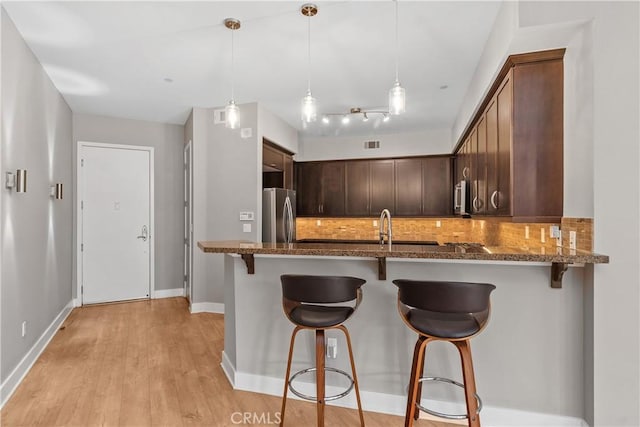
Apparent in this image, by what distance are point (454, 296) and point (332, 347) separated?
1061 mm

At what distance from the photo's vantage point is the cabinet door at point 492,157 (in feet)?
9.21

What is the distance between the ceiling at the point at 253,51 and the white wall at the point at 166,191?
0.65 m

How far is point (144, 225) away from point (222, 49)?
3.28 metres

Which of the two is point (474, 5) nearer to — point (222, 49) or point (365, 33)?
point (365, 33)

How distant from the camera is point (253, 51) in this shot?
310 centimetres

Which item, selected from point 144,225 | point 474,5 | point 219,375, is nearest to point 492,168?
point 474,5

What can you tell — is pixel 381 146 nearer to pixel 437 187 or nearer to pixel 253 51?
pixel 437 187

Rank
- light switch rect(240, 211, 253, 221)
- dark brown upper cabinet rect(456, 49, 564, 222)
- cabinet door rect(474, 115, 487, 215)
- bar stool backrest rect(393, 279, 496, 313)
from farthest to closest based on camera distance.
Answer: light switch rect(240, 211, 253, 221), cabinet door rect(474, 115, 487, 215), dark brown upper cabinet rect(456, 49, 564, 222), bar stool backrest rect(393, 279, 496, 313)

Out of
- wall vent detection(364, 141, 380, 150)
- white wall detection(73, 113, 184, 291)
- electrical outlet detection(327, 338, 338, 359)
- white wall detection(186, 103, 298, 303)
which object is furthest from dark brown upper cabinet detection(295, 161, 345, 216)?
electrical outlet detection(327, 338, 338, 359)

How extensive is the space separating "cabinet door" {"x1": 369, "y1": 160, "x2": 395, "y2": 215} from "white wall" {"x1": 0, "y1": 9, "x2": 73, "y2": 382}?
4368 mm

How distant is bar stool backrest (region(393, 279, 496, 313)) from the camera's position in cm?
173

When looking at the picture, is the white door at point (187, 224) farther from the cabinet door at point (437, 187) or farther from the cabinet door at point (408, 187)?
the cabinet door at point (437, 187)

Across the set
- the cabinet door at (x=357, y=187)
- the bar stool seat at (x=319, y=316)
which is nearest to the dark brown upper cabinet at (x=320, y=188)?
the cabinet door at (x=357, y=187)

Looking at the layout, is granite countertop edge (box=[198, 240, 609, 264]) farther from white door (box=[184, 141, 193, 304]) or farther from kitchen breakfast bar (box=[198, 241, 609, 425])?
white door (box=[184, 141, 193, 304])
